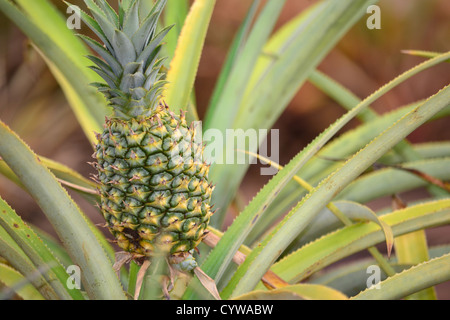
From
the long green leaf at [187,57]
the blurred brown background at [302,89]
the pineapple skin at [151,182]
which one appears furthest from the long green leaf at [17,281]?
the blurred brown background at [302,89]

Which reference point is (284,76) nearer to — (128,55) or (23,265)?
(128,55)

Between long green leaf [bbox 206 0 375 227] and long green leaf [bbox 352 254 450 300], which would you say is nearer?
long green leaf [bbox 352 254 450 300]

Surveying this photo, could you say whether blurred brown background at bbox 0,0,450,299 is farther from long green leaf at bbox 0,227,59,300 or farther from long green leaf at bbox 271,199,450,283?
long green leaf at bbox 0,227,59,300

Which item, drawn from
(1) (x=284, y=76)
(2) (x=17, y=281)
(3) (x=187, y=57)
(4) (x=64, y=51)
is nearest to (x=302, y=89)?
(1) (x=284, y=76)

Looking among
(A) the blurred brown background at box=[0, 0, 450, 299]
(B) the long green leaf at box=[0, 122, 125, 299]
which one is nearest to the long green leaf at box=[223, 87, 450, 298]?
(B) the long green leaf at box=[0, 122, 125, 299]
